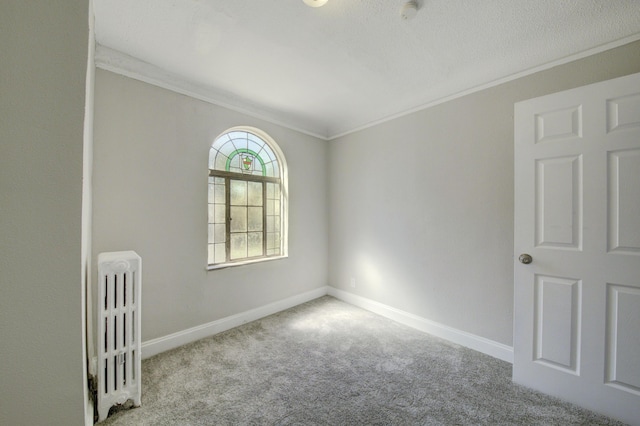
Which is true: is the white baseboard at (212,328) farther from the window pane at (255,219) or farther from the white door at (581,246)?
the white door at (581,246)

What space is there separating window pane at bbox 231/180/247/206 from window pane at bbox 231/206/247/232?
7cm

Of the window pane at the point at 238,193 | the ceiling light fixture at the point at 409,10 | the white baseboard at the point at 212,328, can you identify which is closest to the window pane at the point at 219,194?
the window pane at the point at 238,193

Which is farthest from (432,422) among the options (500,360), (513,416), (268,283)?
(268,283)

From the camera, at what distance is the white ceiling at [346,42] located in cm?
150

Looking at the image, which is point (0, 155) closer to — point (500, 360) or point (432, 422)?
point (432, 422)

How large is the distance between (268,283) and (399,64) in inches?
106

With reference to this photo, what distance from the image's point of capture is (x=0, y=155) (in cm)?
80

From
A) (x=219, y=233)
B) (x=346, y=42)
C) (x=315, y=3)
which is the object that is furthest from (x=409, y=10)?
(x=219, y=233)

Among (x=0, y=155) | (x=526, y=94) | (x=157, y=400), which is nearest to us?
(x=0, y=155)

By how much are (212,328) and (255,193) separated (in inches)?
61.2

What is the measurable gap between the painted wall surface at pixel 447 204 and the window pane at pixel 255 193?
4.03 ft

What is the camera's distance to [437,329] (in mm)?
2477

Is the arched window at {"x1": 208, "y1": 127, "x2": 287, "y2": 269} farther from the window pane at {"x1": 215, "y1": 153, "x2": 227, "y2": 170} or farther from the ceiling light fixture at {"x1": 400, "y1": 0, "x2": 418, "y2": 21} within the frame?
the ceiling light fixture at {"x1": 400, "y1": 0, "x2": 418, "y2": 21}

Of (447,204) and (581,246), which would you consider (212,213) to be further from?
(581,246)
